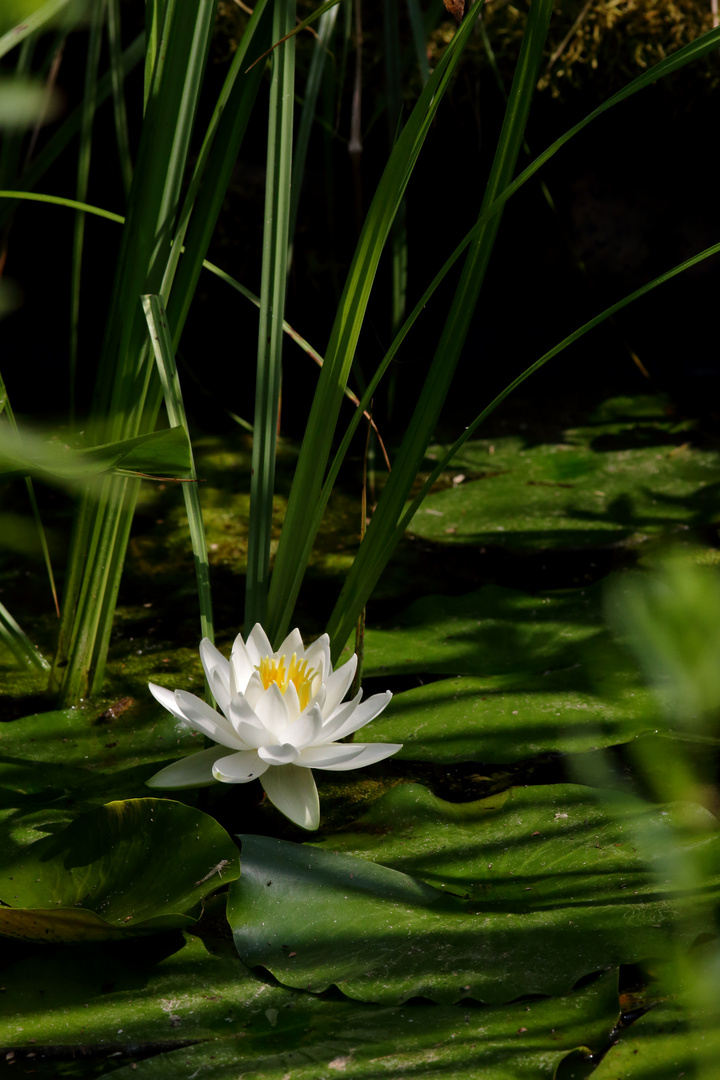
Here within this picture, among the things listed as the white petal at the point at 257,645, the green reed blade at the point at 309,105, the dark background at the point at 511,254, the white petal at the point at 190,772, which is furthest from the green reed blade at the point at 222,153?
the dark background at the point at 511,254

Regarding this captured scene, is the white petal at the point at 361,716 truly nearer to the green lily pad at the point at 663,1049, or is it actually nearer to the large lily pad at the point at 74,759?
the large lily pad at the point at 74,759

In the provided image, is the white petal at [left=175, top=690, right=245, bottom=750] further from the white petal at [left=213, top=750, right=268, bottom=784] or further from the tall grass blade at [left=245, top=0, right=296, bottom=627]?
the tall grass blade at [left=245, top=0, right=296, bottom=627]

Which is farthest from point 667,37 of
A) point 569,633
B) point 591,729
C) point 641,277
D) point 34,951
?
point 34,951

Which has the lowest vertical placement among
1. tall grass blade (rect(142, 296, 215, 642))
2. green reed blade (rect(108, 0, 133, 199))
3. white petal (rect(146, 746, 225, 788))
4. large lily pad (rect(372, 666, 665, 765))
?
large lily pad (rect(372, 666, 665, 765))

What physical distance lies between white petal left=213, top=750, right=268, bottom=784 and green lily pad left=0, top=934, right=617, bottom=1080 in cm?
14

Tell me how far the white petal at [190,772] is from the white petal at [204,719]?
0.03 meters

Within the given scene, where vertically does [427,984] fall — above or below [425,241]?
below

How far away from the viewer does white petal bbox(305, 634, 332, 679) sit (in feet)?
2.64

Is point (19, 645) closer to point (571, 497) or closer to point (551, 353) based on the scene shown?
point (551, 353)

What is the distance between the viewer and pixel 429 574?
4.47 feet

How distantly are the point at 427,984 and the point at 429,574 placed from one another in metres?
0.80

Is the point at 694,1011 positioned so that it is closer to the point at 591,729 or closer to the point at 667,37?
the point at 591,729

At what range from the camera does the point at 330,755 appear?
2.49 feet

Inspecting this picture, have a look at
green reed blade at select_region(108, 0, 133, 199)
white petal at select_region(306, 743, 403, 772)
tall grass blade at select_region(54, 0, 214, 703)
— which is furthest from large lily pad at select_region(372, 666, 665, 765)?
green reed blade at select_region(108, 0, 133, 199)
